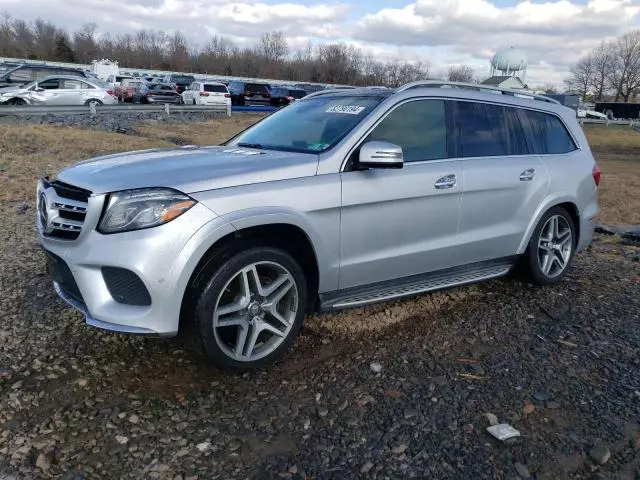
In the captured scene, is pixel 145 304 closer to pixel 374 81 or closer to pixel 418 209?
pixel 418 209

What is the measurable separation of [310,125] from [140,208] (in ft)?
5.33

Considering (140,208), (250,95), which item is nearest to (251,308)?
(140,208)

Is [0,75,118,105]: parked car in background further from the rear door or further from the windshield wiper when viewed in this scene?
the rear door

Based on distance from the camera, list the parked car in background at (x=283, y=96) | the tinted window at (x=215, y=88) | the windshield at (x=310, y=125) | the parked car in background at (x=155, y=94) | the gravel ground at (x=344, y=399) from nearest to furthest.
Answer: the gravel ground at (x=344, y=399) < the windshield at (x=310, y=125) < the parked car in background at (x=155, y=94) < the tinted window at (x=215, y=88) < the parked car in background at (x=283, y=96)

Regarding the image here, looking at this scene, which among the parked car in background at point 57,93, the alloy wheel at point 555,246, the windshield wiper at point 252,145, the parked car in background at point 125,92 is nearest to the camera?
the windshield wiper at point 252,145

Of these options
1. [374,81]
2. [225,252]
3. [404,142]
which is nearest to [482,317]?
[404,142]

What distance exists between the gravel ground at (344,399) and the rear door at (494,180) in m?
0.61

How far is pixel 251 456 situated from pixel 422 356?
1.48 meters

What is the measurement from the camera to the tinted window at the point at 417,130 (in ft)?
12.8

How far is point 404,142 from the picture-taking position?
157 inches

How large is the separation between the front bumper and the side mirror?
1012mm

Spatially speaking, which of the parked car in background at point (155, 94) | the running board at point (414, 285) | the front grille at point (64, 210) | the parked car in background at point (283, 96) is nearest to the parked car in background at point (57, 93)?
the parked car in background at point (155, 94)

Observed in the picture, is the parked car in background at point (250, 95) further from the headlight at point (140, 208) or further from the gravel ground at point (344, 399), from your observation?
the headlight at point (140, 208)

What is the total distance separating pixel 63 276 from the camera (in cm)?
328
